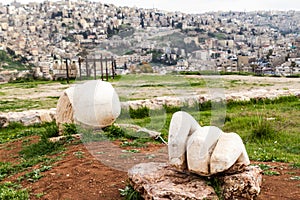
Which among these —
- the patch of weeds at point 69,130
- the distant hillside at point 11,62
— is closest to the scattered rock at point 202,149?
the patch of weeds at point 69,130

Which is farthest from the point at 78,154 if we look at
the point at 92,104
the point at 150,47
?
the point at 150,47

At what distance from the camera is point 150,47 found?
6988mm

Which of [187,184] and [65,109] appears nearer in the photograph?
[187,184]

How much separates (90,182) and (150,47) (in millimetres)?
2716

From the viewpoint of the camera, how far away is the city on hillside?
7.03m

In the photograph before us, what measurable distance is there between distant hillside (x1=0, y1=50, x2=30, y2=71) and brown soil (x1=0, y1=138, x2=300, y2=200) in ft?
152

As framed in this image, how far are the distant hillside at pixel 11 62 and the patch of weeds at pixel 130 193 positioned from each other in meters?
47.9

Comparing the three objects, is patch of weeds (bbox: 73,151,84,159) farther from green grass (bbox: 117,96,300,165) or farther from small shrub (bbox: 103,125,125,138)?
green grass (bbox: 117,96,300,165)

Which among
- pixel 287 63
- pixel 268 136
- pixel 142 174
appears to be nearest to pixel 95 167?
pixel 142 174

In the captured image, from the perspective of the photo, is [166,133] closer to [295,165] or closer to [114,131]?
[114,131]

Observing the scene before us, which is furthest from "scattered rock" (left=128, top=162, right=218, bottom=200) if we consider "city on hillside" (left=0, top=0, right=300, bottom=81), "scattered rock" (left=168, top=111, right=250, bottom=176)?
"city on hillside" (left=0, top=0, right=300, bottom=81)

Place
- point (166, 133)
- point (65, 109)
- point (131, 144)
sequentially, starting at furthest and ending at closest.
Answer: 1. point (166, 133)
2. point (65, 109)
3. point (131, 144)

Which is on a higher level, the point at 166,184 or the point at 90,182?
the point at 166,184

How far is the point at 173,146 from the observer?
4559mm
